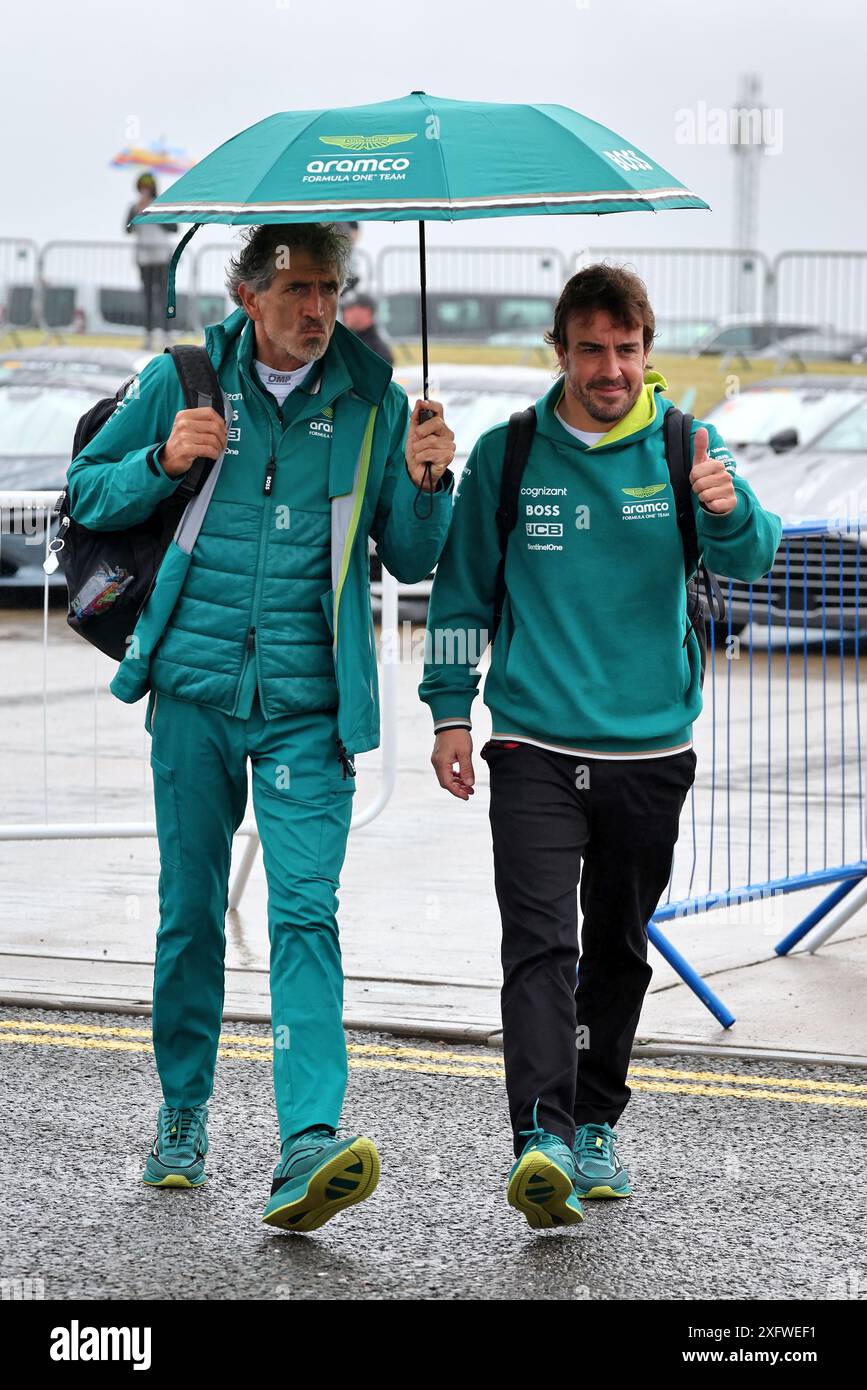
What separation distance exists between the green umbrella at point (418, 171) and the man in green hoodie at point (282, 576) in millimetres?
240

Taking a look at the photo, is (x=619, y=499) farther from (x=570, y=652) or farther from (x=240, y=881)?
(x=240, y=881)

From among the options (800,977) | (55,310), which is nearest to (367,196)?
(800,977)

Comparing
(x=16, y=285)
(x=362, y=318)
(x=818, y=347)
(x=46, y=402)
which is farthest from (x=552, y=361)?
(x=46, y=402)

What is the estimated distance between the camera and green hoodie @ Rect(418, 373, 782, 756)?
15.2 feet

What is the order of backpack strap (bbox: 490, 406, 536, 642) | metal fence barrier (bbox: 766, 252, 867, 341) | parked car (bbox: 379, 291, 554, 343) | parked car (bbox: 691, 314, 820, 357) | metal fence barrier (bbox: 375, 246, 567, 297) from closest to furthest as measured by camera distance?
backpack strap (bbox: 490, 406, 536, 642), metal fence barrier (bbox: 766, 252, 867, 341), parked car (bbox: 691, 314, 820, 357), metal fence barrier (bbox: 375, 246, 567, 297), parked car (bbox: 379, 291, 554, 343)

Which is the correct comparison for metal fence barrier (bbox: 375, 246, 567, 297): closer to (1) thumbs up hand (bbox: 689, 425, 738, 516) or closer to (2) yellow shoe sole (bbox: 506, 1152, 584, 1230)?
(1) thumbs up hand (bbox: 689, 425, 738, 516)

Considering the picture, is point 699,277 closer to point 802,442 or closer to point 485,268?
point 485,268

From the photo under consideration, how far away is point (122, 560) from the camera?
4.74m

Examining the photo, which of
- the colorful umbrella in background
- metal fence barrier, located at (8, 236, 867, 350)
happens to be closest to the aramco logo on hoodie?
metal fence barrier, located at (8, 236, 867, 350)

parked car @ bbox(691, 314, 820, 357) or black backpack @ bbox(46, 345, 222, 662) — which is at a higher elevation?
black backpack @ bbox(46, 345, 222, 662)

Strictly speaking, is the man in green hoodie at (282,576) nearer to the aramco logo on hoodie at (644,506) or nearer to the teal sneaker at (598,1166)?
the aramco logo on hoodie at (644,506)

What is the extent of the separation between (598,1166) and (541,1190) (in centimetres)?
55

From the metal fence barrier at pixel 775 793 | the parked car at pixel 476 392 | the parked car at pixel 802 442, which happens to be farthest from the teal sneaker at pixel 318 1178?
the parked car at pixel 476 392

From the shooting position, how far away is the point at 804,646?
761 centimetres
